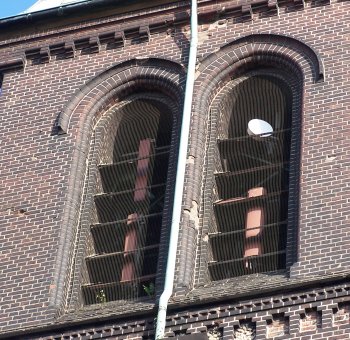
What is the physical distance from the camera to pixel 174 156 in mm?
25203

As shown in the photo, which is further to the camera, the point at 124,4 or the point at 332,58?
the point at 124,4

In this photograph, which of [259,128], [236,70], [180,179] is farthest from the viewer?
[236,70]

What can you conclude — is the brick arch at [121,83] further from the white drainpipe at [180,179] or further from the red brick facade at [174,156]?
the white drainpipe at [180,179]

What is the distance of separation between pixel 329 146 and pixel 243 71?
2.26 meters

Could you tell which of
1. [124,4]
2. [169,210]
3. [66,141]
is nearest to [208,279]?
[169,210]

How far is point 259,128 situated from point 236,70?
1028mm

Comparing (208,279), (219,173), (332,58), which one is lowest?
(208,279)

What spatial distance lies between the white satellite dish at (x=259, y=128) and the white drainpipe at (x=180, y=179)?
2.66ft

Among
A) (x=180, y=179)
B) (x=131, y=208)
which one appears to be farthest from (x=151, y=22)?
(x=180, y=179)

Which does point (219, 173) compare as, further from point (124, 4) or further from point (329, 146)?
point (124, 4)

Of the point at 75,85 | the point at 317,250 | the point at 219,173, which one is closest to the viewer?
the point at 317,250

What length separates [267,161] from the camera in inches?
989

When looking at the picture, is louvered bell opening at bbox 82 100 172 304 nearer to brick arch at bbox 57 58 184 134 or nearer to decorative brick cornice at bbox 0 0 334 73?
brick arch at bbox 57 58 184 134

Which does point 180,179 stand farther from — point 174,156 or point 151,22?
point 151,22
